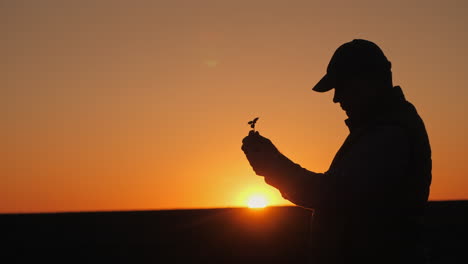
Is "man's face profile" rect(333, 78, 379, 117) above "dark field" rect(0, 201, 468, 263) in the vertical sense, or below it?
below

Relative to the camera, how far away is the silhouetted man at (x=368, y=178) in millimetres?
4105

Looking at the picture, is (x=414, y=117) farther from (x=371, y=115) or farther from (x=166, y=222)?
(x=166, y=222)

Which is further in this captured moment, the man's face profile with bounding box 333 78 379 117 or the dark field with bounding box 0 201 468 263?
the dark field with bounding box 0 201 468 263

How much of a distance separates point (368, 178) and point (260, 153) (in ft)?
2.23

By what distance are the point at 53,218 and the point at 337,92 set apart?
26.8 metres

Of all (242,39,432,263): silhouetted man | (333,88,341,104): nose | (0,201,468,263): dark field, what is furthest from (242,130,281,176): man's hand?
(0,201,468,263): dark field

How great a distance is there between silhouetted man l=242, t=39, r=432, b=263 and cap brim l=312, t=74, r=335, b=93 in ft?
0.38

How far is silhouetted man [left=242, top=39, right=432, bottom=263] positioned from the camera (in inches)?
162

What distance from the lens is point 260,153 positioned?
4.44 m

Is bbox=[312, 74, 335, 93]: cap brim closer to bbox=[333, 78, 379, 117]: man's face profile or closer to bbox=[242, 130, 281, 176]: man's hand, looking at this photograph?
bbox=[333, 78, 379, 117]: man's face profile

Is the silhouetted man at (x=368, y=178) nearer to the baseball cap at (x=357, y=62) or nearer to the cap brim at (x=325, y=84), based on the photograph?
the baseball cap at (x=357, y=62)

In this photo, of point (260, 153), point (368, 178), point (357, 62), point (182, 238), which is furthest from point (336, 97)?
point (182, 238)

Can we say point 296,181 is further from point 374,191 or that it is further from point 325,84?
point 325,84

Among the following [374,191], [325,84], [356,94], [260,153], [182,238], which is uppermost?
[182,238]
